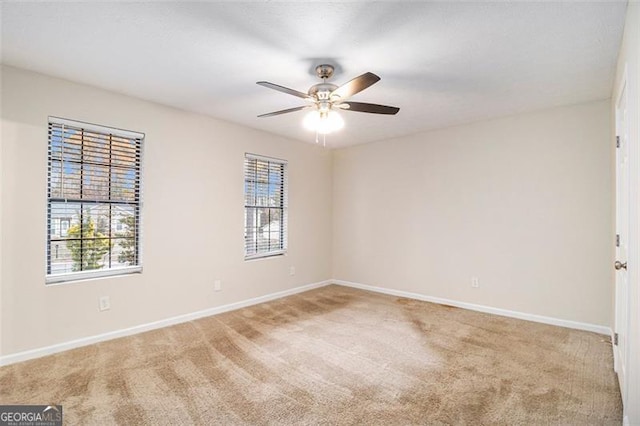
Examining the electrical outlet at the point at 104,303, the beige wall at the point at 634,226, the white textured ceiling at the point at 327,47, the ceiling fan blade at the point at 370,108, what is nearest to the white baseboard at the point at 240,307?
the electrical outlet at the point at 104,303

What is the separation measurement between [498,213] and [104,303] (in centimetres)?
457

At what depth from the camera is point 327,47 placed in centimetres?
232

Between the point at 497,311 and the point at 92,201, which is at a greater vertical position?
the point at 92,201

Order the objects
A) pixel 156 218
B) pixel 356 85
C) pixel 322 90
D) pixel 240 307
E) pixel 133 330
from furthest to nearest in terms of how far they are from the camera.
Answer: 1. pixel 240 307
2. pixel 156 218
3. pixel 133 330
4. pixel 322 90
5. pixel 356 85

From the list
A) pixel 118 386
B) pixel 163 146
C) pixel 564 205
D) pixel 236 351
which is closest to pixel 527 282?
pixel 564 205

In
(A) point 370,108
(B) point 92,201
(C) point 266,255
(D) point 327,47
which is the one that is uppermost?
(D) point 327,47

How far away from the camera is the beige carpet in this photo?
1.98m

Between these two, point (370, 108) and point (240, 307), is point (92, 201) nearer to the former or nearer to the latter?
point (240, 307)

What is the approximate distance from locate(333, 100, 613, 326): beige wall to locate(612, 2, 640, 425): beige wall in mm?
1943

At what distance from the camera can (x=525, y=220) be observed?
377 centimetres

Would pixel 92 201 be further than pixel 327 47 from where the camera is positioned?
Yes

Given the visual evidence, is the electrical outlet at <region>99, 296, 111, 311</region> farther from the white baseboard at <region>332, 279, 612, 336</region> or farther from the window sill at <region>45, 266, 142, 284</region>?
the white baseboard at <region>332, 279, 612, 336</region>

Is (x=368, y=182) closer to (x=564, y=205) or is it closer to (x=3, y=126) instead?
(x=564, y=205)

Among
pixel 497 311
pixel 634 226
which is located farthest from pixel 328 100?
pixel 497 311
